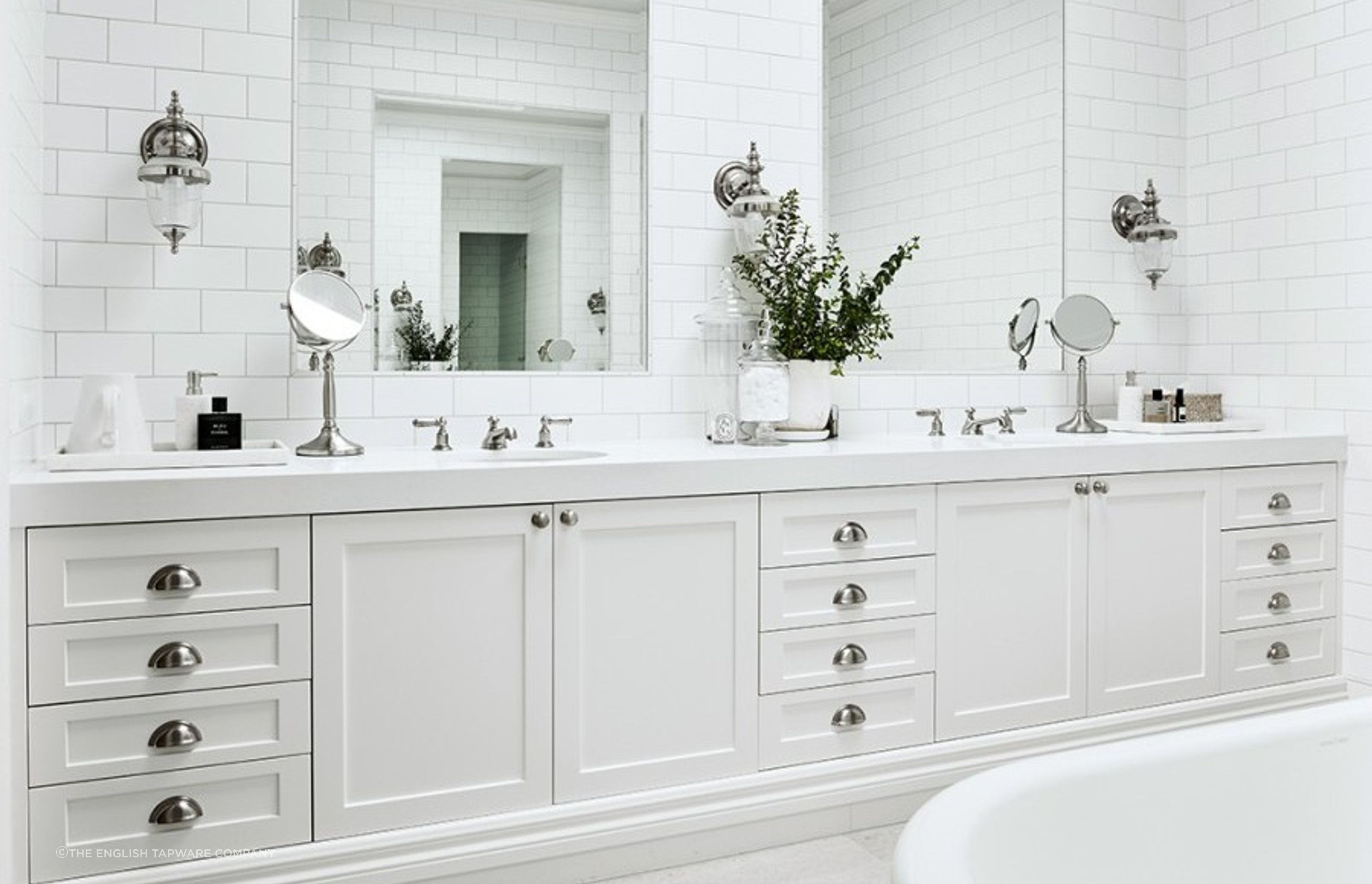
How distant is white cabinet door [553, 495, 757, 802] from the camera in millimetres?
2307

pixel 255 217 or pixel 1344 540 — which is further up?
pixel 255 217

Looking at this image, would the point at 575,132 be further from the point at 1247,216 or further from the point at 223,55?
the point at 1247,216

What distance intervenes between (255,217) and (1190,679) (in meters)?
2.76

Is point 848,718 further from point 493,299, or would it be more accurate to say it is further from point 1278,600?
point 1278,600

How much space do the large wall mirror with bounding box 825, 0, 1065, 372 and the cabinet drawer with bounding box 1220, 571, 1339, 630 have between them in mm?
926

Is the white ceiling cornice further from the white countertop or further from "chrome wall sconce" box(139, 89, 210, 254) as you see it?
the white countertop

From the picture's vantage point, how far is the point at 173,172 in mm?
2406

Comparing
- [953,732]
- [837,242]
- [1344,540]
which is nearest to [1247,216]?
[1344,540]

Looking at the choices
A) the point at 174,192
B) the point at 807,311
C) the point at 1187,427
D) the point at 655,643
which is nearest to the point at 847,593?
the point at 655,643

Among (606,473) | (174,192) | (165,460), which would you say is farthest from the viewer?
(174,192)

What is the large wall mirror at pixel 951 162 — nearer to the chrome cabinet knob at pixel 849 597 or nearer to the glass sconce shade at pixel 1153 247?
the glass sconce shade at pixel 1153 247

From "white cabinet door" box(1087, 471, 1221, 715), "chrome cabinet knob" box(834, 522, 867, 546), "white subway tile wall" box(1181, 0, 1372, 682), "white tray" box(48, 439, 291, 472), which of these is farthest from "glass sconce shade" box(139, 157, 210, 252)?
"white subway tile wall" box(1181, 0, 1372, 682)

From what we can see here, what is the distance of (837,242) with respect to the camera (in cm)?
328

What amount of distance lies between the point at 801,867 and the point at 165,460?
1.60 meters
